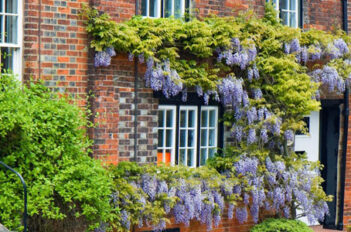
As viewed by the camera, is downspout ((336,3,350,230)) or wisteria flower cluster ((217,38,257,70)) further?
downspout ((336,3,350,230))

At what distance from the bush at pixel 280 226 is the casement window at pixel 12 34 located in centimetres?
532

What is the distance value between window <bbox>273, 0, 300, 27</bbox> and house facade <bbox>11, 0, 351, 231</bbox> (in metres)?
0.02

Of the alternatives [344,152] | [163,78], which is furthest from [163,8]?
[344,152]

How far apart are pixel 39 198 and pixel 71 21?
2.93 meters

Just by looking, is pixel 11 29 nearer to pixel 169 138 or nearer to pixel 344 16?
pixel 169 138

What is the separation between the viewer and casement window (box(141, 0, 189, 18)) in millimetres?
13445

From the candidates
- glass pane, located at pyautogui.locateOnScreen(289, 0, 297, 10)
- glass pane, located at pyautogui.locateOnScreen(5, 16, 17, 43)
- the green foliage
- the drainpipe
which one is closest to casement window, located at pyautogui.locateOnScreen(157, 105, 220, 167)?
the green foliage

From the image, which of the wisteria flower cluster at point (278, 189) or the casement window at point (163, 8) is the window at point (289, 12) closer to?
the casement window at point (163, 8)

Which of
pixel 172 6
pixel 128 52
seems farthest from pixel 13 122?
pixel 172 6

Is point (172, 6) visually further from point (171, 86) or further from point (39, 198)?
point (39, 198)

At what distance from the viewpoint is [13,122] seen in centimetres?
1042

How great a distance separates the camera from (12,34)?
1178 centimetres

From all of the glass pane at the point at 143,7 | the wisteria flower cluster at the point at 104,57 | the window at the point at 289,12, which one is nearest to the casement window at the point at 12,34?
the wisteria flower cluster at the point at 104,57

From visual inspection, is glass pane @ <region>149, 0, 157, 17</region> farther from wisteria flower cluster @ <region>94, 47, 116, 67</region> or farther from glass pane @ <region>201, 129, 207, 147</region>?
glass pane @ <region>201, 129, 207, 147</region>
